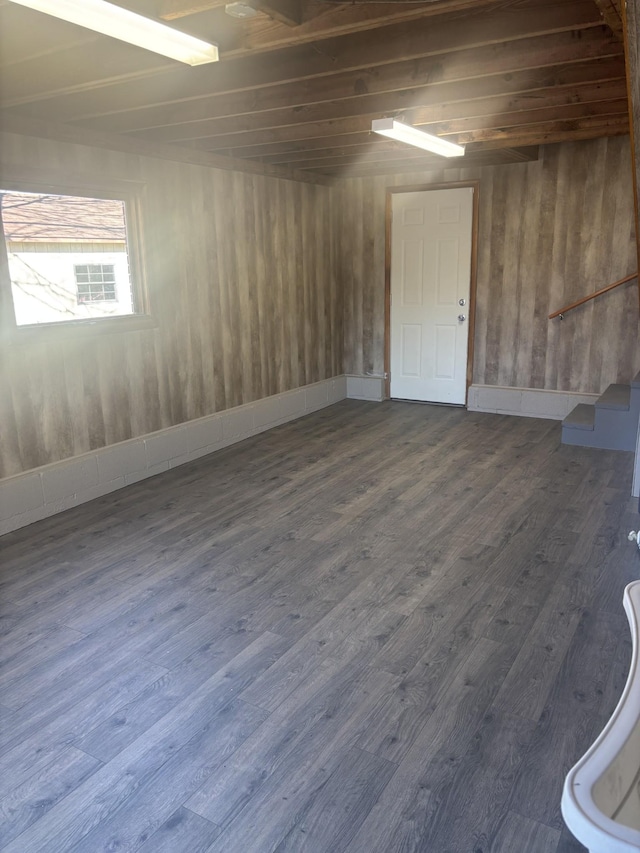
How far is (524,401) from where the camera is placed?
6504 millimetres

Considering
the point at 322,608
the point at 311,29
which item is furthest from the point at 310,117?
the point at 322,608

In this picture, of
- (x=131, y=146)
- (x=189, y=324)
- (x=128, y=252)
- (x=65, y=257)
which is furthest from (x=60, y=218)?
(x=189, y=324)

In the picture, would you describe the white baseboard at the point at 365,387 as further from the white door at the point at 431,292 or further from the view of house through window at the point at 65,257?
the view of house through window at the point at 65,257

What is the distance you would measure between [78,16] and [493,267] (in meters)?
5.07

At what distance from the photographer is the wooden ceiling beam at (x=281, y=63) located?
8.32 feet

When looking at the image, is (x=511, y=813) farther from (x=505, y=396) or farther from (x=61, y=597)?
(x=505, y=396)

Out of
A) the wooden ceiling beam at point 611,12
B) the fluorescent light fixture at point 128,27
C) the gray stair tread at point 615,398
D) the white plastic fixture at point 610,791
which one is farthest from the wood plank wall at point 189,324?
the white plastic fixture at point 610,791

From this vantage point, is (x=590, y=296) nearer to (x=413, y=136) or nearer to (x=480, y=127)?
(x=480, y=127)

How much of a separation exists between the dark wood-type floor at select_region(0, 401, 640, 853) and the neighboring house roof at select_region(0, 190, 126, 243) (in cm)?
184

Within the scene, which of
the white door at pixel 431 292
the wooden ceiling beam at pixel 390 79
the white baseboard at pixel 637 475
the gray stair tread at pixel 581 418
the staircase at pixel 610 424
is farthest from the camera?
the white door at pixel 431 292

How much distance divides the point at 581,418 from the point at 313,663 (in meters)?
3.98

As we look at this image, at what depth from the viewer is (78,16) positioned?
207 centimetres

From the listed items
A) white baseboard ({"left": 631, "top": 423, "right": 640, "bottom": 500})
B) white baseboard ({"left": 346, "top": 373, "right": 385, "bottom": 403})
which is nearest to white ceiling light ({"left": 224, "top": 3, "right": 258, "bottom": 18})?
white baseboard ({"left": 631, "top": 423, "right": 640, "bottom": 500})

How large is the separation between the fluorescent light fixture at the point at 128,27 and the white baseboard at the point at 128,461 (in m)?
2.72
